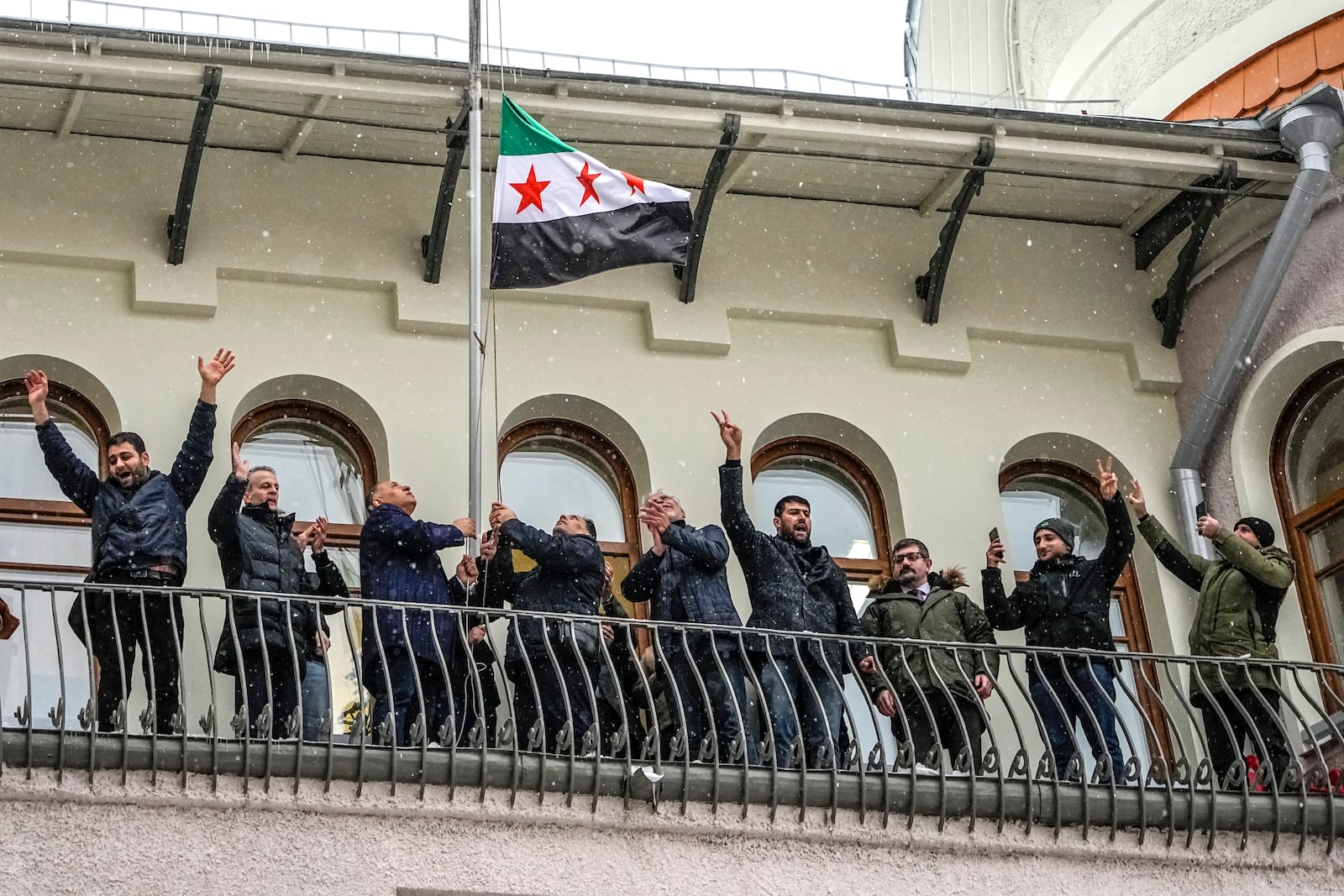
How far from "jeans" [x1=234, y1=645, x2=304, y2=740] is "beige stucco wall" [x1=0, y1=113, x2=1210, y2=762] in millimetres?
1149

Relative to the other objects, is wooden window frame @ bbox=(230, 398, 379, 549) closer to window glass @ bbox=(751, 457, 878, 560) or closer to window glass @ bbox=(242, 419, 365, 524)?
window glass @ bbox=(242, 419, 365, 524)

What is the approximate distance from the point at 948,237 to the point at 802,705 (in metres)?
4.03

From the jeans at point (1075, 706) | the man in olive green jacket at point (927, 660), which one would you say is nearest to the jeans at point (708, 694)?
the man in olive green jacket at point (927, 660)

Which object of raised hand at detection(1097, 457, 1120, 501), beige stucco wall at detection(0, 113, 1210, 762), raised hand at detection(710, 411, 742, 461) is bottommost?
raised hand at detection(1097, 457, 1120, 501)

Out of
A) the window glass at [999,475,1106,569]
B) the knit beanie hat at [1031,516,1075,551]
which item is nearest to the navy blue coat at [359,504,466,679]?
the knit beanie hat at [1031,516,1075,551]

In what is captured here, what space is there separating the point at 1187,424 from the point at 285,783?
6.73 meters

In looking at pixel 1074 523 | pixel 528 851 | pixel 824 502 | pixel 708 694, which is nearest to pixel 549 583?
pixel 708 694

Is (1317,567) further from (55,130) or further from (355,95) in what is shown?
(55,130)

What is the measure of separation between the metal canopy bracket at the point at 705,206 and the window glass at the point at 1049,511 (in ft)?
7.94

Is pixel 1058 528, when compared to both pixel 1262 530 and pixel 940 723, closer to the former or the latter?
pixel 1262 530

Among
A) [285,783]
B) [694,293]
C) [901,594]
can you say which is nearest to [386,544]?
[285,783]

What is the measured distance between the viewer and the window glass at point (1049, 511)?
14492 mm

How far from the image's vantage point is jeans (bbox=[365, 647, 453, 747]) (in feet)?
34.6

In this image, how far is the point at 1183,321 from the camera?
14.8 m
